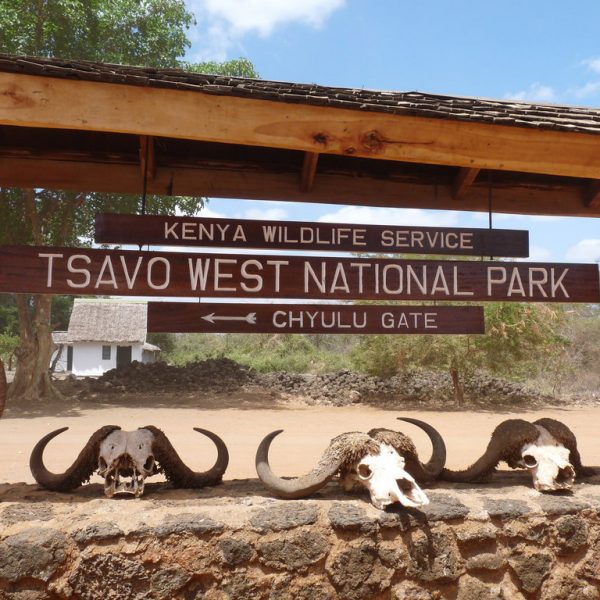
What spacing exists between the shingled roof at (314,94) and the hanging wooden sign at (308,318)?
1.30 metres

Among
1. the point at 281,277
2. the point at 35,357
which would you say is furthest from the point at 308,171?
the point at 35,357

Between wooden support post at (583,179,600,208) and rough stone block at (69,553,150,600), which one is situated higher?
wooden support post at (583,179,600,208)

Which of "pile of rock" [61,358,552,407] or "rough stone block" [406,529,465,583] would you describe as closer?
"rough stone block" [406,529,465,583]

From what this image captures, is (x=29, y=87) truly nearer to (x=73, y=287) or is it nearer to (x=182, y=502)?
(x=73, y=287)

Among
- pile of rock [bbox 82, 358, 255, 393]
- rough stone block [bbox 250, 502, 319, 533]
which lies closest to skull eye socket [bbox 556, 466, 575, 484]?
rough stone block [bbox 250, 502, 319, 533]

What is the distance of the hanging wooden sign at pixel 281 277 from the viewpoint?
143 inches

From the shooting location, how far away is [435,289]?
408 centimetres

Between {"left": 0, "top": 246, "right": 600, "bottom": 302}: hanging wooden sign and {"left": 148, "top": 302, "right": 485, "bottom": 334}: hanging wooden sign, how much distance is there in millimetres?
94

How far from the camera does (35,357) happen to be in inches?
738

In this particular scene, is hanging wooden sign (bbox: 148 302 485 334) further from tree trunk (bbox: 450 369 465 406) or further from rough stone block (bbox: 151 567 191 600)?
tree trunk (bbox: 450 369 465 406)

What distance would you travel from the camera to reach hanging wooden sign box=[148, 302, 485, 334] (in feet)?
12.5

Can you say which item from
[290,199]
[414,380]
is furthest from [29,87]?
[414,380]

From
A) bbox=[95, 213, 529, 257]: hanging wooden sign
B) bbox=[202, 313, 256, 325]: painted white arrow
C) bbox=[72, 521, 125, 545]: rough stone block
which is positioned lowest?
bbox=[72, 521, 125, 545]: rough stone block

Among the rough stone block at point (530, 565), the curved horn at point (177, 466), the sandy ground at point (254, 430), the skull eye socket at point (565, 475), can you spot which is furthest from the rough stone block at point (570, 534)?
the sandy ground at point (254, 430)
